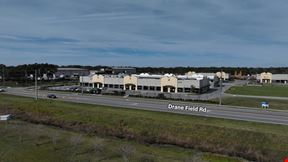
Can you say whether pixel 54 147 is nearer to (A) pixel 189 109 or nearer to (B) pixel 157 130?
(B) pixel 157 130

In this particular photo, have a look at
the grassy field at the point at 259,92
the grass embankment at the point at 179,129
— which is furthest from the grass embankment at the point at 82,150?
the grassy field at the point at 259,92

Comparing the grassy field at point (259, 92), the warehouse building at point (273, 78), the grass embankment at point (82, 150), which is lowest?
the grass embankment at point (82, 150)

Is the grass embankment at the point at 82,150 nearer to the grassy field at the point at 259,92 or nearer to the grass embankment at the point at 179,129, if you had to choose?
the grass embankment at the point at 179,129

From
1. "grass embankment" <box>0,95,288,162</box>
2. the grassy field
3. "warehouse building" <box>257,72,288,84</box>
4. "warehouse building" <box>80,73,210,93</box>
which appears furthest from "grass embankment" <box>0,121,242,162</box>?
"warehouse building" <box>257,72,288,84</box>

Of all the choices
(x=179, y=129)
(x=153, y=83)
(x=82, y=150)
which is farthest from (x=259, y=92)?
(x=82, y=150)

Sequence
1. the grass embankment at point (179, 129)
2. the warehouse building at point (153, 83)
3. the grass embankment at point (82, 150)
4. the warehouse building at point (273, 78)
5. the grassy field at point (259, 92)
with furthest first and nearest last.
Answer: the warehouse building at point (273, 78), the warehouse building at point (153, 83), the grassy field at point (259, 92), the grass embankment at point (179, 129), the grass embankment at point (82, 150)

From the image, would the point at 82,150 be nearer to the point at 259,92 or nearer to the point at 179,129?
the point at 179,129

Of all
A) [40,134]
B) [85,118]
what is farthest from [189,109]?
[40,134]
